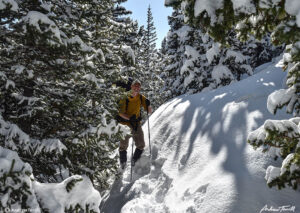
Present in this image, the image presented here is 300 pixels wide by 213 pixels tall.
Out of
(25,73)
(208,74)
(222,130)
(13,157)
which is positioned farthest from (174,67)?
(13,157)

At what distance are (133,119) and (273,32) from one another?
18.4ft

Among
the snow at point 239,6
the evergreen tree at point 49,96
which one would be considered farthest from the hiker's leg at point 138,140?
the snow at point 239,6

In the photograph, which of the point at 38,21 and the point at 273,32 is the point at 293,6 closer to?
the point at 273,32

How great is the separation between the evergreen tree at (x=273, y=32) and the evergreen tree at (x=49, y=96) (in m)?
2.65

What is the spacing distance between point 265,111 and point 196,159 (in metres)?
2.15

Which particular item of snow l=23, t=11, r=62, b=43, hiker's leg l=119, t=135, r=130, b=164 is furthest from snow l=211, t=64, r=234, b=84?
snow l=23, t=11, r=62, b=43

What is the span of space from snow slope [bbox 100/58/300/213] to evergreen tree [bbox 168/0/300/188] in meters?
0.81

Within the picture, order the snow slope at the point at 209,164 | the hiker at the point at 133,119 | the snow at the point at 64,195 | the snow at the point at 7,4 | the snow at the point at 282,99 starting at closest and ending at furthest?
1. the snow at the point at 64,195
2. the snow at the point at 282,99
3. the snow at the point at 7,4
4. the snow slope at the point at 209,164
5. the hiker at the point at 133,119

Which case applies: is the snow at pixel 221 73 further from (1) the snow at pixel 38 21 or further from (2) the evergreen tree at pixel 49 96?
(1) the snow at pixel 38 21

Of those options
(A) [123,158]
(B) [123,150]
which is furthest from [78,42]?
(A) [123,158]

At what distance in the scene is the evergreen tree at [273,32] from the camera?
200cm

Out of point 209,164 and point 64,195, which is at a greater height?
point 209,164

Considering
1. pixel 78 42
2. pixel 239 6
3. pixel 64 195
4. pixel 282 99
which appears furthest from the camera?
pixel 78 42

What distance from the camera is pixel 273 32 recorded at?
9.45ft
